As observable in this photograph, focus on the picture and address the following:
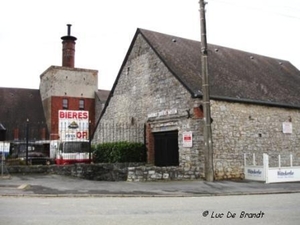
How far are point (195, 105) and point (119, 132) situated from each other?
771cm

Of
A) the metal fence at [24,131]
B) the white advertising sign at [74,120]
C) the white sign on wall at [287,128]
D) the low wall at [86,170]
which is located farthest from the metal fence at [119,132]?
the metal fence at [24,131]

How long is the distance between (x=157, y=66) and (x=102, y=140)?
7.77 m

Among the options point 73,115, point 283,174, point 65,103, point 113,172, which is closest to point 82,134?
point 73,115

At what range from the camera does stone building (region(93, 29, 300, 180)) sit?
20469 millimetres

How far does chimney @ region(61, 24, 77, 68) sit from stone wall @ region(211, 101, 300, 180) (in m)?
32.7

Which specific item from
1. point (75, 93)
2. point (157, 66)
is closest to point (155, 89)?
point (157, 66)

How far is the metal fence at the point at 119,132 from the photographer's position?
24.4 metres

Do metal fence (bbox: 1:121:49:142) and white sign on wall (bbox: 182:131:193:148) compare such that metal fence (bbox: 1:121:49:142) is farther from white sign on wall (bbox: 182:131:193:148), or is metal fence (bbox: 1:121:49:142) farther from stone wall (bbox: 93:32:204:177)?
white sign on wall (bbox: 182:131:193:148)

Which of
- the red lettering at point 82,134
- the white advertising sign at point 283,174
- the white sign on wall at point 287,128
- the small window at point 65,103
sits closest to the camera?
the white advertising sign at point 283,174

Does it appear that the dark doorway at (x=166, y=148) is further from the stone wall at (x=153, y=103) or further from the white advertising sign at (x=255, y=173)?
the white advertising sign at (x=255, y=173)

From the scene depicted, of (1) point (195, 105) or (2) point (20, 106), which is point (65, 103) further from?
(1) point (195, 105)

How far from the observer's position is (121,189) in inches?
595

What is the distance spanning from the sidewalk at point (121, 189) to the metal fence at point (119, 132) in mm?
6874

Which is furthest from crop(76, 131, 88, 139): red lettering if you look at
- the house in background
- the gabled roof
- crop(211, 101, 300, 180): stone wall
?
the gabled roof
